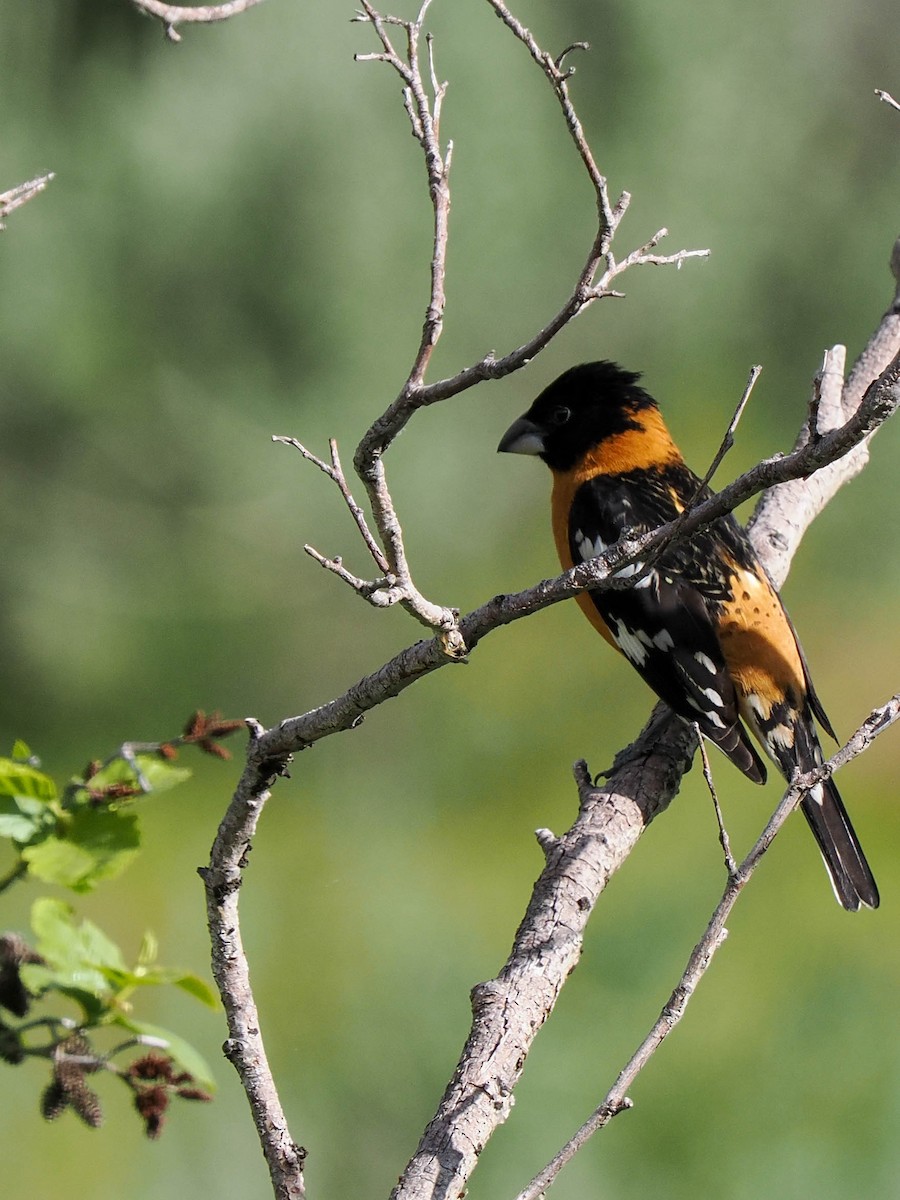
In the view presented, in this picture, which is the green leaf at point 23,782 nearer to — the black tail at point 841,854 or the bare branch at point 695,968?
the bare branch at point 695,968

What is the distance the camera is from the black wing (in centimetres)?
260

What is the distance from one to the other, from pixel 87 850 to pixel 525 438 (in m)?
2.25

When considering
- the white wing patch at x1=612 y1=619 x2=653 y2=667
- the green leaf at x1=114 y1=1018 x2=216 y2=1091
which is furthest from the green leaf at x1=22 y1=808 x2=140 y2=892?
the white wing patch at x1=612 y1=619 x2=653 y2=667

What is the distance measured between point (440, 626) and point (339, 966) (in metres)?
→ 3.70

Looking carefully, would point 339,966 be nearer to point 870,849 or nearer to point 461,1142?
point 870,849

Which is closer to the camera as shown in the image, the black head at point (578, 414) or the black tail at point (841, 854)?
the black tail at point (841, 854)

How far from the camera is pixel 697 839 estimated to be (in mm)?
5180

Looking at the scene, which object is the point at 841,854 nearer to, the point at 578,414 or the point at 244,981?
the point at 578,414

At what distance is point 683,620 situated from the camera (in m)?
2.69

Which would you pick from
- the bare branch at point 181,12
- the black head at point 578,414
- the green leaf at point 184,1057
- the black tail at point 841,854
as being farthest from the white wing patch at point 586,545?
the green leaf at point 184,1057

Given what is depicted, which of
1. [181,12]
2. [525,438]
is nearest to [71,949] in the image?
[181,12]

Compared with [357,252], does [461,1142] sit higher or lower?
lower

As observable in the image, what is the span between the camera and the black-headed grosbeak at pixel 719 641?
258 centimetres

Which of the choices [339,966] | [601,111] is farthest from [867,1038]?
[601,111]
